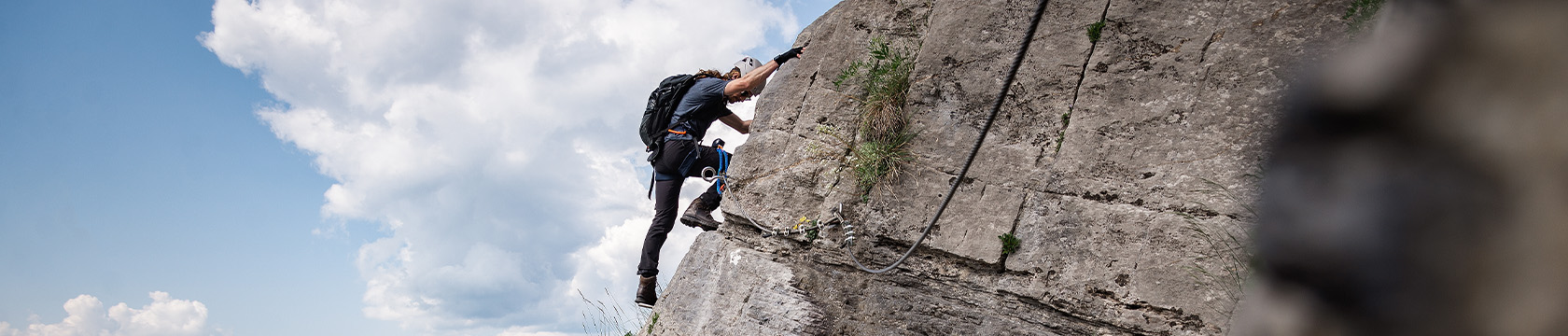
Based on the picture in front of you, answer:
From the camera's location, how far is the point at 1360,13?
4.03 meters

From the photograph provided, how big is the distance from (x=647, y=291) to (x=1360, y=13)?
479cm

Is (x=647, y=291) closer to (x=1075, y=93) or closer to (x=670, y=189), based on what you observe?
(x=670, y=189)

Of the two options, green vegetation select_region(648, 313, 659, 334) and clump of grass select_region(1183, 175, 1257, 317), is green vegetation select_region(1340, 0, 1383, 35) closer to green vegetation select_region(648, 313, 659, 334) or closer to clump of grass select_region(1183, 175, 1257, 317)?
clump of grass select_region(1183, 175, 1257, 317)

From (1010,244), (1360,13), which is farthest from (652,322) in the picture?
(1360,13)

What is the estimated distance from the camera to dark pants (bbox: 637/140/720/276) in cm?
597

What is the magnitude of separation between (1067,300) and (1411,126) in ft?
14.1

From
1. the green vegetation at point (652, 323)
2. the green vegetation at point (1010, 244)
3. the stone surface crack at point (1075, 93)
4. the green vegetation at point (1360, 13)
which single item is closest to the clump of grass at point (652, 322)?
the green vegetation at point (652, 323)

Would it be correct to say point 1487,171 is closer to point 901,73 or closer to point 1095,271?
point 1095,271

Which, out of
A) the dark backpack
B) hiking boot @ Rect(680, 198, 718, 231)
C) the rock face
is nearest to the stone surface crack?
the rock face

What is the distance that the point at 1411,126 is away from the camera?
16.4 inches

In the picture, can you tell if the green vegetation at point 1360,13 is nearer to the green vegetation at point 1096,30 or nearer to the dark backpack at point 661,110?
the green vegetation at point 1096,30

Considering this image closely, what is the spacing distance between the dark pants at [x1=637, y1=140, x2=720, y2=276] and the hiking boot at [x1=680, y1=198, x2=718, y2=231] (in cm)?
4

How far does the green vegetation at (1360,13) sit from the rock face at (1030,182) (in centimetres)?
7

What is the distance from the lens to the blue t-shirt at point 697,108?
605cm
